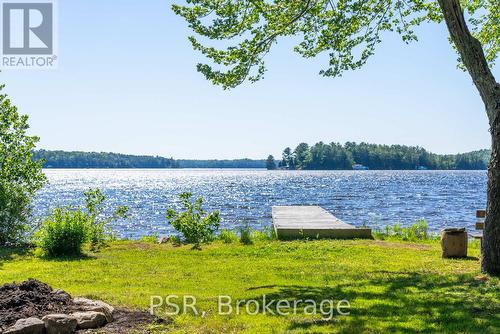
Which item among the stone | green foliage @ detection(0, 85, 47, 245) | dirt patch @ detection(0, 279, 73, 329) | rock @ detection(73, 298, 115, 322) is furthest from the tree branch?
green foliage @ detection(0, 85, 47, 245)

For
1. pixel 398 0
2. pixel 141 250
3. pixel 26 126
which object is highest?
pixel 398 0

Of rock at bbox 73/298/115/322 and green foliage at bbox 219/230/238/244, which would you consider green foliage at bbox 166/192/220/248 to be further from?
rock at bbox 73/298/115/322

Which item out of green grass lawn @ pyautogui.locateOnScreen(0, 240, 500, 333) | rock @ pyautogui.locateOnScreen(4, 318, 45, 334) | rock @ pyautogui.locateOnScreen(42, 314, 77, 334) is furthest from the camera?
green grass lawn @ pyautogui.locateOnScreen(0, 240, 500, 333)

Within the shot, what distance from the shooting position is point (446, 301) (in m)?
8.57

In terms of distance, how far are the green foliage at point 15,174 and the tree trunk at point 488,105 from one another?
14717 millimetres

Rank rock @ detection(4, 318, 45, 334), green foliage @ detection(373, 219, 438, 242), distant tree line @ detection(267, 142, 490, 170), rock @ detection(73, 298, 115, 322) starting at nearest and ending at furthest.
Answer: rock @ detection(4, 318, 45, 334), rock @ detection(73, 298, 115, 322), green foliage @ detection(373, 219, 438, 242), distant tree line @ detection(267, 142, 490, 170)

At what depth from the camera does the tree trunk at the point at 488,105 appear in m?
10.4

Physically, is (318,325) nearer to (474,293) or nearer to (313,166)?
(474,293)

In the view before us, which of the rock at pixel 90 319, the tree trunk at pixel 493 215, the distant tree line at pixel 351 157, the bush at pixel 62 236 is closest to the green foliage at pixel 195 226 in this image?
the bush at pixel 62 236

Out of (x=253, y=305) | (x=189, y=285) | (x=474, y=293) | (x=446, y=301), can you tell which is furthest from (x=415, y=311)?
(x=189, y=285)

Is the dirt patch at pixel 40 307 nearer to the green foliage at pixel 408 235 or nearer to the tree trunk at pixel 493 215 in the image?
the tree trunk at pixel 493 215

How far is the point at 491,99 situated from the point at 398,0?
16.5 feet

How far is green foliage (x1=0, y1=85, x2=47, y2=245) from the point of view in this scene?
1712 cm

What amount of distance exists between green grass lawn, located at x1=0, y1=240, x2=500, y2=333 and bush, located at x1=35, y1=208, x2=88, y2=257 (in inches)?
24.9
